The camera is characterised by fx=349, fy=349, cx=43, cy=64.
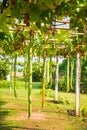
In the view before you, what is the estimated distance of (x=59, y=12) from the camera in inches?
101

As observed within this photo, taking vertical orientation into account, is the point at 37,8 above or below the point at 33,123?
above

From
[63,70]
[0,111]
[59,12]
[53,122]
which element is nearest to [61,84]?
[63,70]

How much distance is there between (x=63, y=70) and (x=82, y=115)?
21.3 m

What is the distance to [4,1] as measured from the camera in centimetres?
233

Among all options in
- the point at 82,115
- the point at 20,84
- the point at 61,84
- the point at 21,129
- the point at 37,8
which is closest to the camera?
the point at 37,8

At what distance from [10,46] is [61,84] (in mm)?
21074

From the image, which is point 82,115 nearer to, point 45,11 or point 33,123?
point 33,123

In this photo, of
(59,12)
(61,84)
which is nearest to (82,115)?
(59,12)

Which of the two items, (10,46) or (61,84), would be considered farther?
(61,84)

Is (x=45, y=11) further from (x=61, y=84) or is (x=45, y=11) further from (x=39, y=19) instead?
(x=61, y=84)

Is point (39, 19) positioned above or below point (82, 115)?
above

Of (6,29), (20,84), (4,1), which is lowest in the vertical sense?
(20,84)

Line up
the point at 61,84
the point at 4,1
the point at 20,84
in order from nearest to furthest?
the point at 4,1 < the point at 61,84 < the point at 20,84

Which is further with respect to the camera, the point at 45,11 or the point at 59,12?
the point at 59,12
